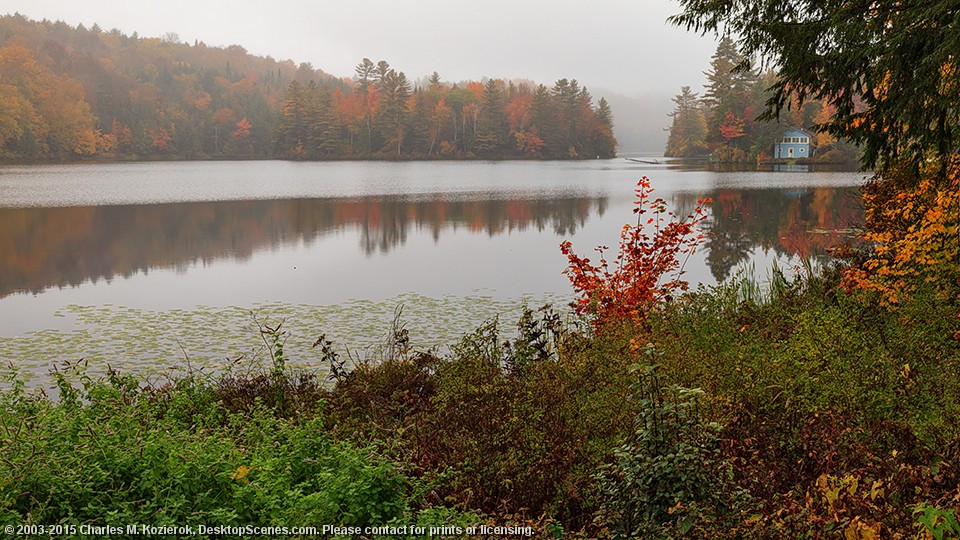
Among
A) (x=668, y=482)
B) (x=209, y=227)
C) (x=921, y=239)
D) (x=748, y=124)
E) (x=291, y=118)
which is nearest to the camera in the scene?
(x=668, y=482)

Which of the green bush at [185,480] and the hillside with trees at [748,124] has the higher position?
the hillside with trees at [748,124]

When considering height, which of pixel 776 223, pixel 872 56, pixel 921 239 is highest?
pixel 872 56

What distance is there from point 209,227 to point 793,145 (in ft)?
255

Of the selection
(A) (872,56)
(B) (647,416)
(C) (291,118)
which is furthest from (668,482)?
(C) (291,118)

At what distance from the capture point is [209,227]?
26078mm

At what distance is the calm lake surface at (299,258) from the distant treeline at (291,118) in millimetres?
67786

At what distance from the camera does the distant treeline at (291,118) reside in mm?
96500

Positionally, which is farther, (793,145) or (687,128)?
(687,128)

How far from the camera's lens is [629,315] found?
1011cm

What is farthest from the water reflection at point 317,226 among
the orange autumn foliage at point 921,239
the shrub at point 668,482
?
the shrub at point 668,482

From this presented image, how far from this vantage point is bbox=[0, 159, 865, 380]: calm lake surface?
12219 millimetres

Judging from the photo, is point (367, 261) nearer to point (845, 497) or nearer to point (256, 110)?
point (845, 497)

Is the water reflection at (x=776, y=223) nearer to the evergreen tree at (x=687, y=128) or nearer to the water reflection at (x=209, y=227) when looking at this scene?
the water reflection at (x=209, y=227)

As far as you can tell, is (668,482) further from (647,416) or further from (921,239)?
(921,239)
